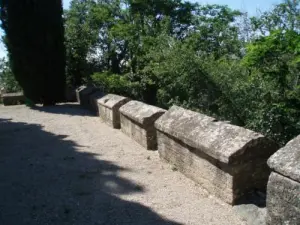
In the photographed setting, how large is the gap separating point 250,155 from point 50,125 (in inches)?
267

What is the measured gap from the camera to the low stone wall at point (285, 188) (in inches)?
103

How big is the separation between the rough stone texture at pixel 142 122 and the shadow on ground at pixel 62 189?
3.10 feet

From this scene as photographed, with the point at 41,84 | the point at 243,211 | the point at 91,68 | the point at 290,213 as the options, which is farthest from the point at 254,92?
the point at 91,68

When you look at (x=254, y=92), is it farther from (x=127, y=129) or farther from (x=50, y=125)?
(x=50, y=125)

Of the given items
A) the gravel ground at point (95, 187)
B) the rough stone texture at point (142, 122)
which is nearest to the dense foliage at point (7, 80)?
the gravel ground at point (95, 187)

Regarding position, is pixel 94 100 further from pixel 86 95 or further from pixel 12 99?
pixel 12 99

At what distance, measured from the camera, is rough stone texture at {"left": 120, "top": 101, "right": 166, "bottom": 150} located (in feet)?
19.5

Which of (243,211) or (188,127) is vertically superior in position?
(188,127)

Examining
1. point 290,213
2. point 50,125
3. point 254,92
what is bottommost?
point 50,125

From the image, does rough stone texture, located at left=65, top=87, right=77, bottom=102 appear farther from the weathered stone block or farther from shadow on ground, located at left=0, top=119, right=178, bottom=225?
shadow on ground, located at left=0, top=119, right=178, bottom=225

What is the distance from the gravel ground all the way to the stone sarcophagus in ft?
0.57

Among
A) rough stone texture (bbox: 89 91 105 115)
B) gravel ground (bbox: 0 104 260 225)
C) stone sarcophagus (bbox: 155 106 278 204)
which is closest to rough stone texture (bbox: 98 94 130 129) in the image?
gravel ground (bbox: 0 104 260 225)

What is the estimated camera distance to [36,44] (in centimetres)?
1327

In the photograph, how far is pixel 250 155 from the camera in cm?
353
